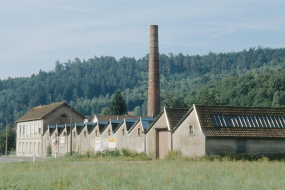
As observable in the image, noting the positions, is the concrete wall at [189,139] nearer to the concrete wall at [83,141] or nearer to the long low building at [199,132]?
the long low building at [199,132]

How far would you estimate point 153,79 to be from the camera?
2827 inches

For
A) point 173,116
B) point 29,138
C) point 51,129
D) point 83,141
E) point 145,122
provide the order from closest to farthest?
point 173,116
point 145,122
point 83,141
point 51,129
point 29,138

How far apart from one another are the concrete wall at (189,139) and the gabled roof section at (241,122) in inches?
31.4

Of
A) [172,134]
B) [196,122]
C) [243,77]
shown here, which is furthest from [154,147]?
[243,77]

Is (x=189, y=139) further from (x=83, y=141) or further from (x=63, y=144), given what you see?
(x=63, y=144)

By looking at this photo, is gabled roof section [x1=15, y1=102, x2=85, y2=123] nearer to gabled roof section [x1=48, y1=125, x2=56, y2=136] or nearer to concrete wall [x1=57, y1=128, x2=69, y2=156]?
gabled roof section [x1=48, y1=125, x2=56, y2=136]

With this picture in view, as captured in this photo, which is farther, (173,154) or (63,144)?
(63,144)

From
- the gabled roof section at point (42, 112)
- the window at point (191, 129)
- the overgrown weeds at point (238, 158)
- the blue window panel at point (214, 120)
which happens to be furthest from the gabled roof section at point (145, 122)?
the gabled roof section at point (42, 112)

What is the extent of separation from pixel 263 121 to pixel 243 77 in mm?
119226

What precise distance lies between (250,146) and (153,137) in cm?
1131

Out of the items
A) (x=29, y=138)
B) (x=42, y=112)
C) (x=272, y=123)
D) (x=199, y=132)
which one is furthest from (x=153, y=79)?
(x=199, y=132)

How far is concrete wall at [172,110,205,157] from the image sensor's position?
116ft

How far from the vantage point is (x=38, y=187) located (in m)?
16.9

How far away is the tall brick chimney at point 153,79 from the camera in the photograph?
71.3 meters
